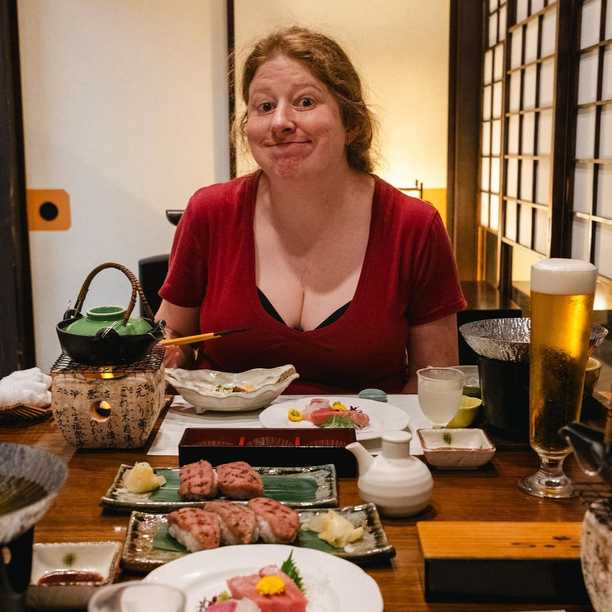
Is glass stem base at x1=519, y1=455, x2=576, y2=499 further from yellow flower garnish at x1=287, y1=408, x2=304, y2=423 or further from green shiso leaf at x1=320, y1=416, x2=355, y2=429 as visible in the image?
yellow flower garnish at x1=287, y1=408, x2=304, y2=423

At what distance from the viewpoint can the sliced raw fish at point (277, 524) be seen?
1125mm

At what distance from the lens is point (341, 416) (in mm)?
1623

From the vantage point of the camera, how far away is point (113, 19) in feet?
15.8

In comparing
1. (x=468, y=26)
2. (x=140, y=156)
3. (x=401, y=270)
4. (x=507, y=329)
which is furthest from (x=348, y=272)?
(x=468, y=26)

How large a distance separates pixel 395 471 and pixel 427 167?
13.6 feet

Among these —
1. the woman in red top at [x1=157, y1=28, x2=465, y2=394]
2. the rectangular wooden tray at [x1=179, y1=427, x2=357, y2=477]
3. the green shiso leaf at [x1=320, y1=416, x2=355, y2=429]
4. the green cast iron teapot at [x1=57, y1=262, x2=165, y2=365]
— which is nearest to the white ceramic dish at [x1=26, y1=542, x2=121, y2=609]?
the rectangular wooden tray at [x1=179, y1=427, x2=357, y2=477]

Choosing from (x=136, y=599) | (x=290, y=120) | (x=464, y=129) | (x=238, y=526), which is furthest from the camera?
(x=464, y=129)

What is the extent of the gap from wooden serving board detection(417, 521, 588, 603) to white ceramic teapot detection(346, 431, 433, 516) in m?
0.20

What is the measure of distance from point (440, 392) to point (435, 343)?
0.78 m

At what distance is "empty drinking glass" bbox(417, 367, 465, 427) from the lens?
152 centimetres

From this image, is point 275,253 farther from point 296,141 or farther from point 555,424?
point 555,424

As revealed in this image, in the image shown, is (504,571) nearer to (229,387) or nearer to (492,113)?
(229,387)

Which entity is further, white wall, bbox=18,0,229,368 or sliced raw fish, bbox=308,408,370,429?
white wall, bbox=18,0,229,368

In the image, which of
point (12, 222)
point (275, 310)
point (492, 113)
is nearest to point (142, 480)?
point (275, 310)
